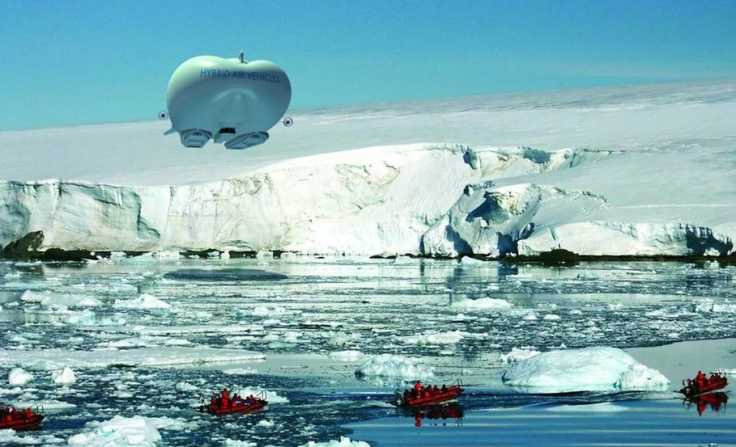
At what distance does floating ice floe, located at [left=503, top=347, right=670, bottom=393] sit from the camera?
1075 centimetres

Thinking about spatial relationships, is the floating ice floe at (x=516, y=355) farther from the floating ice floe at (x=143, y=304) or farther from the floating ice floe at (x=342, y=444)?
the floating ice floe at (x=143, y=304)

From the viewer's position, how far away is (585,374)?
10.9 metres

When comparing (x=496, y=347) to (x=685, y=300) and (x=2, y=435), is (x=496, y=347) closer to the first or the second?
(x=2, y=435)

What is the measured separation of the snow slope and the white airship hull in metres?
15.9

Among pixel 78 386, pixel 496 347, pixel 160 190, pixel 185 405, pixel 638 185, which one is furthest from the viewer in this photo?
pixel 160 190

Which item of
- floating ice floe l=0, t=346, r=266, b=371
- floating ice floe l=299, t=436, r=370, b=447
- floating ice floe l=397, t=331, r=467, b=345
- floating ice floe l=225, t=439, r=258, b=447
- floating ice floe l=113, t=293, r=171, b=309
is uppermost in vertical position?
floating ice floe l=113, t=293, r=171, b=309

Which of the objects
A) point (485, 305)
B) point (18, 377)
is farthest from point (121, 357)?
point (485, 305)

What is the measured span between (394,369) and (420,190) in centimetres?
3791

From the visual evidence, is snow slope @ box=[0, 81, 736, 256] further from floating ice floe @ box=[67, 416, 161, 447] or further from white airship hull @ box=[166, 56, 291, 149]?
floating ice floe @ box=[67, 416, 161, 447]

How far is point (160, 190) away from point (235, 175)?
12.6 feet

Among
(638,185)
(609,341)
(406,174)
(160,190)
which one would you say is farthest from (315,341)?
(406,174)

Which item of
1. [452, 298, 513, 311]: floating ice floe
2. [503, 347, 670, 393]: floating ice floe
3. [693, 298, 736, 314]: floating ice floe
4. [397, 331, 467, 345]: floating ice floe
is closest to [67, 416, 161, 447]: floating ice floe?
[503, 347, 670, 393]: floating ice floe

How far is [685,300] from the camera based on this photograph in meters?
21.3

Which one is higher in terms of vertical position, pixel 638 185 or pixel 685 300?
pixel 638 185
